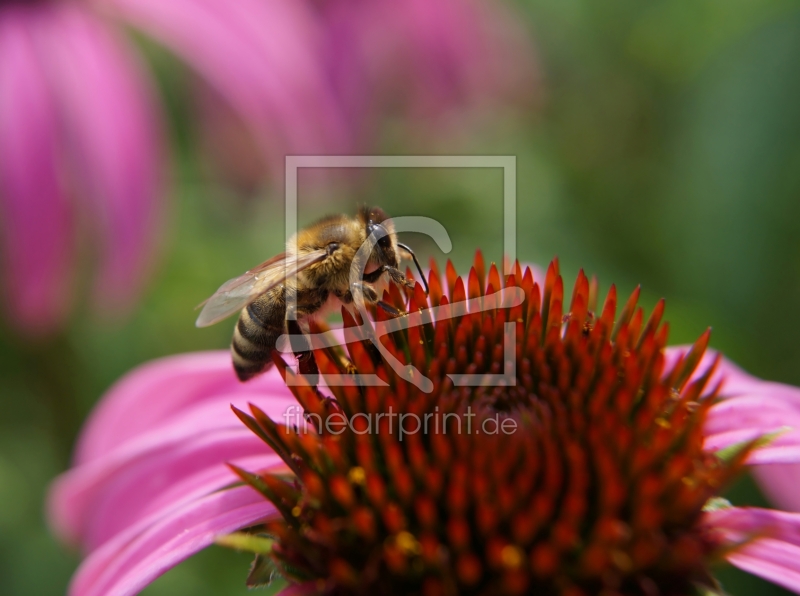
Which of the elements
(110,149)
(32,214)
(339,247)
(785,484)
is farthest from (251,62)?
(785,484)

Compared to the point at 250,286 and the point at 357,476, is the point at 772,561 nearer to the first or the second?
the point at 357,476

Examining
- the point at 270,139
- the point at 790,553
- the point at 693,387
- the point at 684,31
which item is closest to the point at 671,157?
the point at 684,31

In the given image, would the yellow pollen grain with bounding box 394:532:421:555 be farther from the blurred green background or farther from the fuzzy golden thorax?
the blurred green background

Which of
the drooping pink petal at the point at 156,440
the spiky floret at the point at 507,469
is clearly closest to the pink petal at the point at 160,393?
the drooping pink petal at the point at 156,440

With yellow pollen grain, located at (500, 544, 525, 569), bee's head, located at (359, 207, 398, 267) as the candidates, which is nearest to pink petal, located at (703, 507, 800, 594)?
yellow pollen grain, located at (500, 544, 525, 569)

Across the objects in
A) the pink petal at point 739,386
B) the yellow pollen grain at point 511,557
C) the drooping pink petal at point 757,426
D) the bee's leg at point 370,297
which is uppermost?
the bee's leg at point 370,297

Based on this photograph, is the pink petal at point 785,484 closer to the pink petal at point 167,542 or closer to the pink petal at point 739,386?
the pink petal at point 739,386

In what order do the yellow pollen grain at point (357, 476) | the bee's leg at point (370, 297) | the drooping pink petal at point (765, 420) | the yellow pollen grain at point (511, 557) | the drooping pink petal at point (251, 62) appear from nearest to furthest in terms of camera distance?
the yellow pollen grain at point (511, 557) → the yellow pollen grain at point (357, 476) → the drooping pink petal at point (765, 420) → the bee's leg at point (370, 297) → the drooping pink petal at point (251, 62)

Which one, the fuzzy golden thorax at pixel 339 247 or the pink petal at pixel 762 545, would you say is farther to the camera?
the fuzzy golden thorax at pixel 339 247
